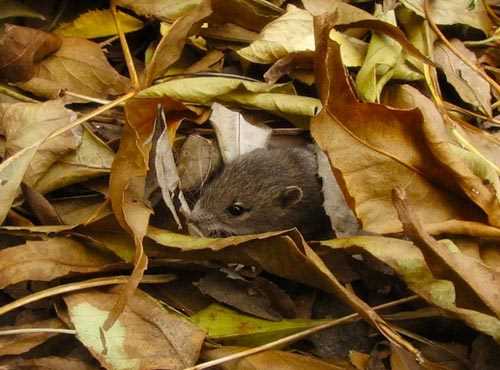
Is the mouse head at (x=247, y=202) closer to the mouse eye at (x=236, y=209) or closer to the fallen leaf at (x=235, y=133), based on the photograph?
the mouse eye at (x=236, y=209)

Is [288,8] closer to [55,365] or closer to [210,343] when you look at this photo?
[210,343]

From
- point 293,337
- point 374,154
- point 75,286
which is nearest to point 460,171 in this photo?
point 374,154

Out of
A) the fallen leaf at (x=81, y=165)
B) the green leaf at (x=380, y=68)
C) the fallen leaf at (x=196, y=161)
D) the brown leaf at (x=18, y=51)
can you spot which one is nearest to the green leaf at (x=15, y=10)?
the brown leaf at (x=18, y=51)

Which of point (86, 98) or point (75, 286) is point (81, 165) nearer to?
point (86, 98)

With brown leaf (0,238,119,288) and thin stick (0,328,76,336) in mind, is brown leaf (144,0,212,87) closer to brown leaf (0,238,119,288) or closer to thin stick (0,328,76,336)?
brown leaf (0,238,119,288)

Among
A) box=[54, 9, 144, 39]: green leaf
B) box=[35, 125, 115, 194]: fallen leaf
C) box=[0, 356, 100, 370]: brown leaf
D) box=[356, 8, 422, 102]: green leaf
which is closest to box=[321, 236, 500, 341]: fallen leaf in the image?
box=[356, 8, 422, 102]: green leaf
